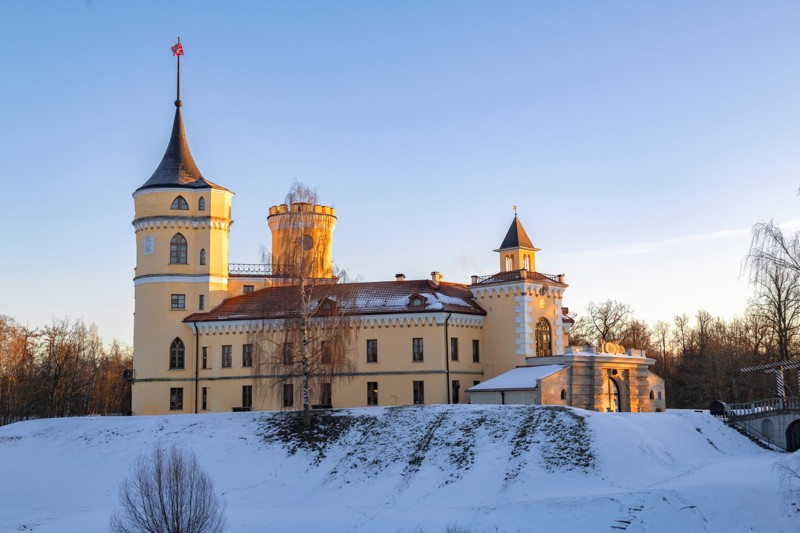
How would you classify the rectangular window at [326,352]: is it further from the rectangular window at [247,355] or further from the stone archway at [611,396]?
the stone archway at [611,396]

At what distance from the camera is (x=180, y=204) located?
57625 mm

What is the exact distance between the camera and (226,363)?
55.9 metres

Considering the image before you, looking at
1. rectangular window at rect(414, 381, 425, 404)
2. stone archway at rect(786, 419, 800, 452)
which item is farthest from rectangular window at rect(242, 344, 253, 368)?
stone archway at rect(786, 419, 800, 452)

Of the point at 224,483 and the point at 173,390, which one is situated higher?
the point at 173,390

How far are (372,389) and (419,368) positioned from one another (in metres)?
3.20

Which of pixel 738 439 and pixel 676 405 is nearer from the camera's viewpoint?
pixel 738 439

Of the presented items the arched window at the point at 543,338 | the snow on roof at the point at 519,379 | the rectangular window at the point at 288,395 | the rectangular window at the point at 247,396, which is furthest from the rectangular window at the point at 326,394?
the arched window at the point at 543,338

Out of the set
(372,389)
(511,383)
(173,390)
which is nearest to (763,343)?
(511,383)

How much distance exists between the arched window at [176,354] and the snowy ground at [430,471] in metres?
6.50

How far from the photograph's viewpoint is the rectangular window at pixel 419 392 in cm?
5241

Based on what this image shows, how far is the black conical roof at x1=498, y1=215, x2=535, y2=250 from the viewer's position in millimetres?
56203

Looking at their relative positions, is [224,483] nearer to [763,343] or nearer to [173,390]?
[173,390]

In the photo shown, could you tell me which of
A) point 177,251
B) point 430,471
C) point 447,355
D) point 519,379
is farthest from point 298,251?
point 430,471

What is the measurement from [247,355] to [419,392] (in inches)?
447
